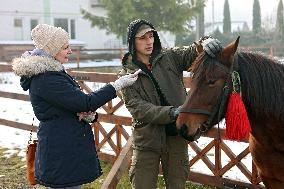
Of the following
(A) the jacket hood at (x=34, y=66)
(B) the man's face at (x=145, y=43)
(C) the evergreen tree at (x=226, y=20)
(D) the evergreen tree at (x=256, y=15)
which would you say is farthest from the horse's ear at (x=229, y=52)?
(D) the evergreen tree at (x=256, y=15)

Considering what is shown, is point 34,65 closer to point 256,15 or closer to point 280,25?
point 280,25

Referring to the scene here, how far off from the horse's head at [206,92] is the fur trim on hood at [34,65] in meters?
0.94

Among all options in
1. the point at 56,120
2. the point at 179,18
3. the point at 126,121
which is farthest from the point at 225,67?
the point at 179,18

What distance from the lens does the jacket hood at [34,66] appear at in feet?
8.89

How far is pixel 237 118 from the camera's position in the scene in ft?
8.89

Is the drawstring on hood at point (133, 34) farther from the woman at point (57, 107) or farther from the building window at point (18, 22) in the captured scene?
the building window at point (18, 22)

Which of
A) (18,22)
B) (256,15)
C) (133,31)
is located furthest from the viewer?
(256,15)

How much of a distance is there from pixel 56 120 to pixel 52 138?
0.13 metres

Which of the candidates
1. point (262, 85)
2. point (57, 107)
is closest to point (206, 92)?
point (262, 85)

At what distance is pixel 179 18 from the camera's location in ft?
83.8

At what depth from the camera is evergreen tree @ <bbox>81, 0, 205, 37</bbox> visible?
963 inches

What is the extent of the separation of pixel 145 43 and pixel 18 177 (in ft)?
11.6

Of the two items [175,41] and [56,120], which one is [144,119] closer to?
[56,120]

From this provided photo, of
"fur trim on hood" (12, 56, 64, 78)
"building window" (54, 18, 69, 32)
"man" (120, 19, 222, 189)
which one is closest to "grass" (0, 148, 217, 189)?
"man" (120, 19, 222, 189)
